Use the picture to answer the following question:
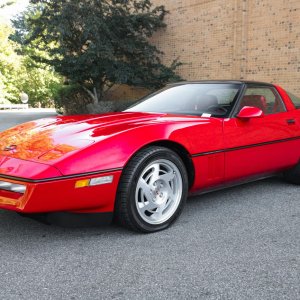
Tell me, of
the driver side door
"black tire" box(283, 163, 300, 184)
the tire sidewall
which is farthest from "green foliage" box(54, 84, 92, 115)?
the tire sidewall

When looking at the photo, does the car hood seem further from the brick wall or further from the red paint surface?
the brick wall

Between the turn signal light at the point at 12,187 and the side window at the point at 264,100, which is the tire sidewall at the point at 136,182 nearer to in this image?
the turn signal light at the point at 12,187

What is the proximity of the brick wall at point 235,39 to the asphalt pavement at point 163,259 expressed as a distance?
818cm

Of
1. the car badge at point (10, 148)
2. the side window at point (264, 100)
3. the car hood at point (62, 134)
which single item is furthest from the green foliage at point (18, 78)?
the car badge at point (10, 148)

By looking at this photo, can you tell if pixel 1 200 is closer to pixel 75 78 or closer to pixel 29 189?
pixel 29 189

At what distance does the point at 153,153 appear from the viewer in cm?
300

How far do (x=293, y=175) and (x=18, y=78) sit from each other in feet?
110

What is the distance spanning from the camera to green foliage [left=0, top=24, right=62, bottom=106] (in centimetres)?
3225

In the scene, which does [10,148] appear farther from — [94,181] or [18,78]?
[18,78]

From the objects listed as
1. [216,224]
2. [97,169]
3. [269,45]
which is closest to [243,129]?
[216,224]

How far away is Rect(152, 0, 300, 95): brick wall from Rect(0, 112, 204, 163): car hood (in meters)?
8.29

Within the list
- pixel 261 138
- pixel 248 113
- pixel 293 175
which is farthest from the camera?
pixel 293 175

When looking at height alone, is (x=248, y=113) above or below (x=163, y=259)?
above

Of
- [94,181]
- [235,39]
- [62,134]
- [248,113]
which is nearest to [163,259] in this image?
[94,181]
